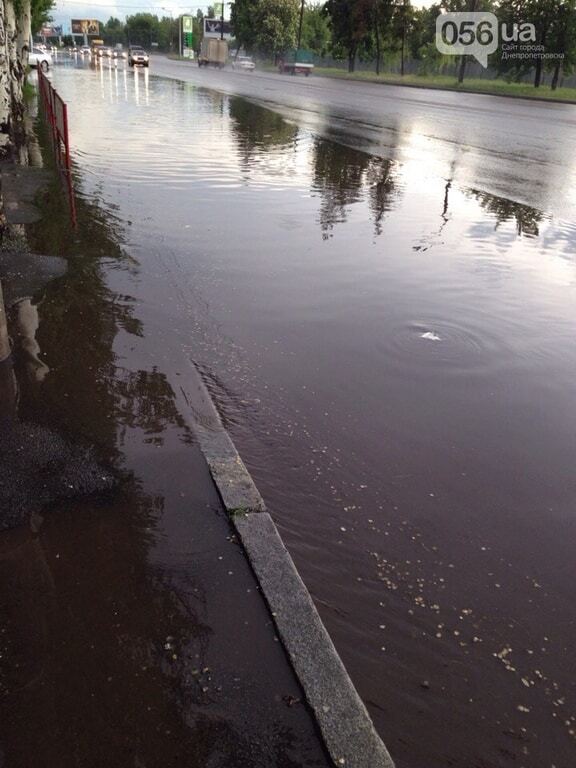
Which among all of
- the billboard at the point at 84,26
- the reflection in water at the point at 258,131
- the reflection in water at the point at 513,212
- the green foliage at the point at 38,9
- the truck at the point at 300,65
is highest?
the billboard at the point at 84,26

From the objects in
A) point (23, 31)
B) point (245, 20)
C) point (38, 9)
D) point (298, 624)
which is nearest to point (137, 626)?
point (298, 624)

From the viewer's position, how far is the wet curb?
2373 millimetres

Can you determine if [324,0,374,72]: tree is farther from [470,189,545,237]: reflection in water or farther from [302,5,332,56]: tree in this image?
[470,189,545,237]: reflection in water

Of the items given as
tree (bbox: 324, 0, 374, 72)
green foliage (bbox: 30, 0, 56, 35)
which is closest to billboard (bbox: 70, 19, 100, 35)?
tree (bbox: 324, 0, 374, 72)

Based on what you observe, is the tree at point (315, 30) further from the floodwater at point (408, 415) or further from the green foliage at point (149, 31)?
the floodwater at point (408, 415)

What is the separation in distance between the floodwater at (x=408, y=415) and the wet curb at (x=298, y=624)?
132 millimetres

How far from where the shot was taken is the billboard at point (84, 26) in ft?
468

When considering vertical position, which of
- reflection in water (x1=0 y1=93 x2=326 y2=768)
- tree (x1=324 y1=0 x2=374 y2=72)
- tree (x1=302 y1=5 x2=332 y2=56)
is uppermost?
tree (x1=302 y1=5 x2=332 y2=56)

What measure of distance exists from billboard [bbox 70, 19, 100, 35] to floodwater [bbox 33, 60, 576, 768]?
156969mm

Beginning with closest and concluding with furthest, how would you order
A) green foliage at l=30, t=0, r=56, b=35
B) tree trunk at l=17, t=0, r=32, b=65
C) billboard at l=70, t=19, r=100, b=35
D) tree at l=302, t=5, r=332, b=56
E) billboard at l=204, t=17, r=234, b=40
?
tree trunk at l=17, t=0, r=32, b=65, green foliage at l=30, t=0, r=56, b=35, tree at l=302, t=5, r=332, b=56, billboard at l=204, t=17, r=234, b=40, billboard at l=70, t=19, r=100, b=35

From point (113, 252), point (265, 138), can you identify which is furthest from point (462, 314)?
point (265, 138)

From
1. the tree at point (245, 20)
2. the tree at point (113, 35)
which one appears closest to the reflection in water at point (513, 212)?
the tree at point (245, 20)

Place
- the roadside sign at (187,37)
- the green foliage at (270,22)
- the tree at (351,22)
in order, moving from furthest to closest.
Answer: the roadside sign at (187,37) < the green foliage at (270,22) < the tree at (351,22)

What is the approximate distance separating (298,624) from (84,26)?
167 metres
